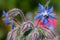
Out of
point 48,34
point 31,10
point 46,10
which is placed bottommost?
point 48,34

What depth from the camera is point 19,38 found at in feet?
6.47

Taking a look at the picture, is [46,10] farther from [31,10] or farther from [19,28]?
[31,10]

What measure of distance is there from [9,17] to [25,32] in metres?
0.18

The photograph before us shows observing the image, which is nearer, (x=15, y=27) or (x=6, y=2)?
(x=15, y=27)

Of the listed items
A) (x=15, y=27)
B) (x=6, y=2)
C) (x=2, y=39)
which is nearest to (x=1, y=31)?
(x=2, y=39)

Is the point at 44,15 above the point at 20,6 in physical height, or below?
below

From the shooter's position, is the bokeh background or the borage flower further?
the bokeh background

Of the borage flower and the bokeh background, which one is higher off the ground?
the bokeh background

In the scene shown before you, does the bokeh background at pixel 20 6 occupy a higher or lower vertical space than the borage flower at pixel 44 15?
higher

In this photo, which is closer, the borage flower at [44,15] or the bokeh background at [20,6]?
the borage flower at [44,15]

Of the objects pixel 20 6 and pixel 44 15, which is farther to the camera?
pixel 20 6

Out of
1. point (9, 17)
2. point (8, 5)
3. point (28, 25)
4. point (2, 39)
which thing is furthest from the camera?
point (8, 5)

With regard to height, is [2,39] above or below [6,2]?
below

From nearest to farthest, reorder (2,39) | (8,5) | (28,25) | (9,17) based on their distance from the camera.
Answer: (28,25), (9,17), (2,39), (8,5)
